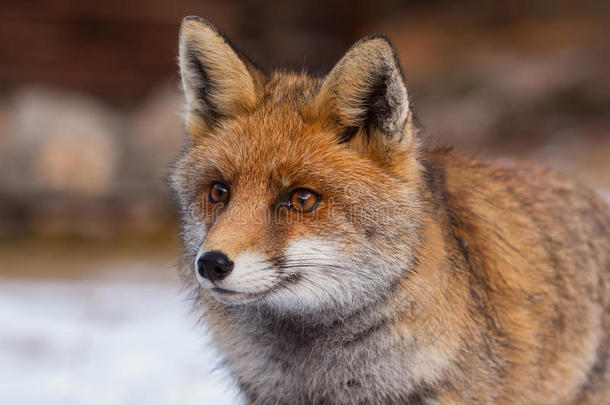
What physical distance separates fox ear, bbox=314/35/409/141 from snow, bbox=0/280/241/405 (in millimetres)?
1682

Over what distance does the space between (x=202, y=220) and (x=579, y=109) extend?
14.7m

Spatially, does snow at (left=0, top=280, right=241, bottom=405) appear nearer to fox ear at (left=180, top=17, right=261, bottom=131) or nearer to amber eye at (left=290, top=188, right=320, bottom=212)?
amber eye at (left=290, top=188, right=320, bottom=212)

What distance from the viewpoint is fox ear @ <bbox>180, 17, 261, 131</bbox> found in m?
3.39

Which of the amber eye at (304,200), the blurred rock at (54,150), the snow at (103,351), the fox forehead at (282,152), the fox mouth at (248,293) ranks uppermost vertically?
the fox forehead at (282,152)

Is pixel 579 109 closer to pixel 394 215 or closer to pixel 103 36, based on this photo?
pixel 103 36

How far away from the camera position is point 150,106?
15.0 m

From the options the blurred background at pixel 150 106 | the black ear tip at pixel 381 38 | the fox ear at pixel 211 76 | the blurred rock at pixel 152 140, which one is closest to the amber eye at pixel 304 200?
the fox ear at pixel 211 76

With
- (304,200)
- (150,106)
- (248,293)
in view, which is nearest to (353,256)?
(304,200)

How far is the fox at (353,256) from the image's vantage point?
300cm

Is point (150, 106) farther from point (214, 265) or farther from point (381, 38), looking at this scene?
point (214, 265)

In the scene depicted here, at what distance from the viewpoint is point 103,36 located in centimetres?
1512

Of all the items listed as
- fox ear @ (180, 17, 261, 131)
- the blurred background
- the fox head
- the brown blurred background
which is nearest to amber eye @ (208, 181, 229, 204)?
the fox head

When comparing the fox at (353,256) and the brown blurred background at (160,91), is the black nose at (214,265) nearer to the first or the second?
the fox at (353,256)

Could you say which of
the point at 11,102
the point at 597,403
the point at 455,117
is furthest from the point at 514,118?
the point at 597,403
